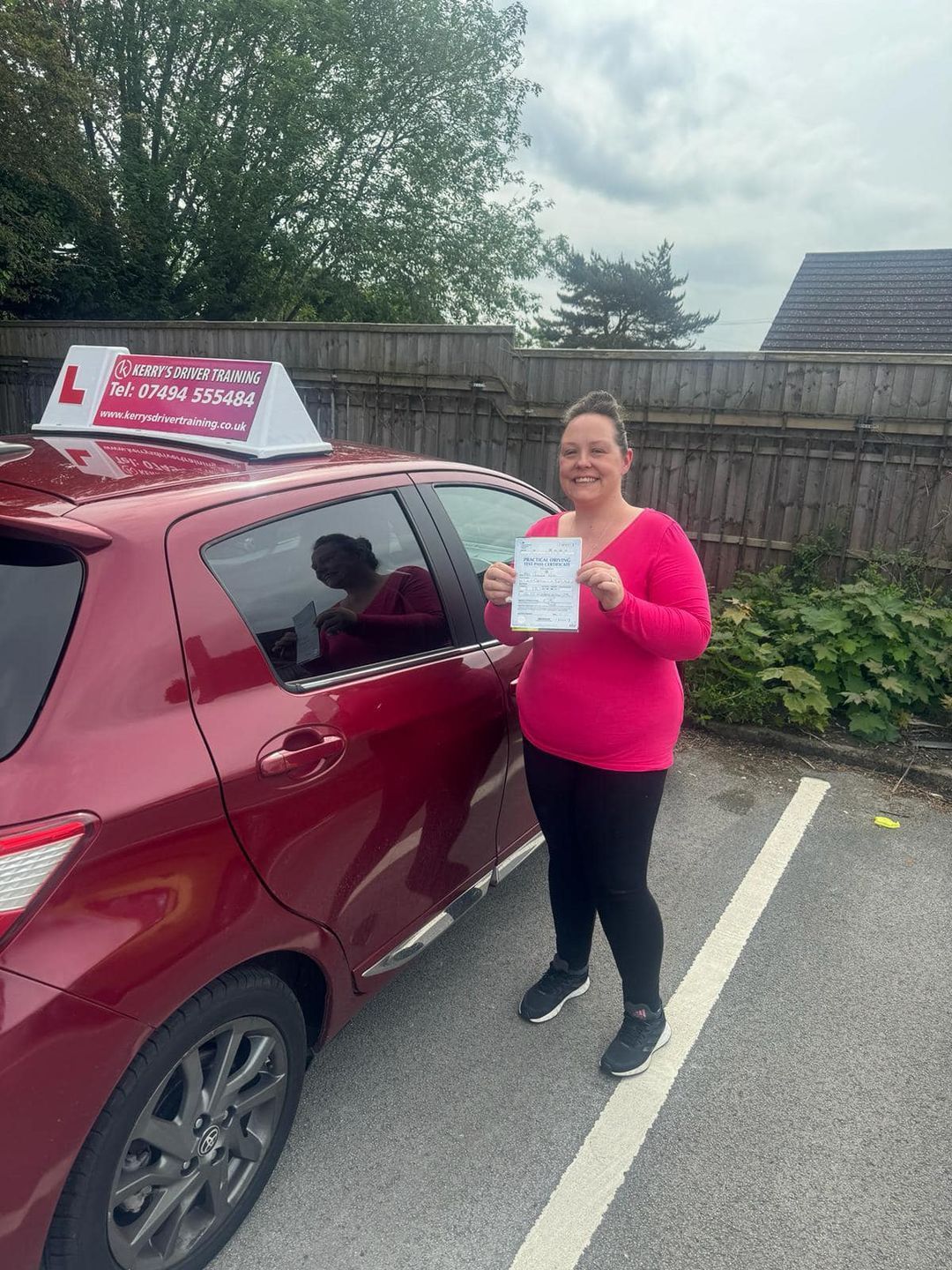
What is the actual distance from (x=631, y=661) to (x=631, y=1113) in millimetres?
1258

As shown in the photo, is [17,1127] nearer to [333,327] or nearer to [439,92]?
[333,327]

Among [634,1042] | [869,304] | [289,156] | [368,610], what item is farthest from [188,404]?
[289,156]

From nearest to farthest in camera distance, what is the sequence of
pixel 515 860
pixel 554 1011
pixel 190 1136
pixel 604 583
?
pixel 190 1136, pixel 604 583, pixel 554 1011, pixel 515 860

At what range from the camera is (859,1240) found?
196 cm

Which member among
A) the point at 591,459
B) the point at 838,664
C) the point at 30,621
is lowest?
the point at 838,664

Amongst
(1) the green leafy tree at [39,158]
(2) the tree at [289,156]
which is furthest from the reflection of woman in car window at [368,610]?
(2) the tree at [289,156]

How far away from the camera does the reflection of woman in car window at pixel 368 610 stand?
2135 millimetres

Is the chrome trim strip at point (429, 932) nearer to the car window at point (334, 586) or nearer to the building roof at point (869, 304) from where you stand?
the car window at point (334, 586)

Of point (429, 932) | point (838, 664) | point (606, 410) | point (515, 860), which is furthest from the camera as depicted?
point (838, 664)

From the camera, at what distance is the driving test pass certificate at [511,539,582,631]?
2062 mm

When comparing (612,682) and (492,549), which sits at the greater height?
(492,549)

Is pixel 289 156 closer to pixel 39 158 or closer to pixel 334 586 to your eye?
pixel 39 158

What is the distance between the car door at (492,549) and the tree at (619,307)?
4049cm

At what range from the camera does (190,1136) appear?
1.70 metres
